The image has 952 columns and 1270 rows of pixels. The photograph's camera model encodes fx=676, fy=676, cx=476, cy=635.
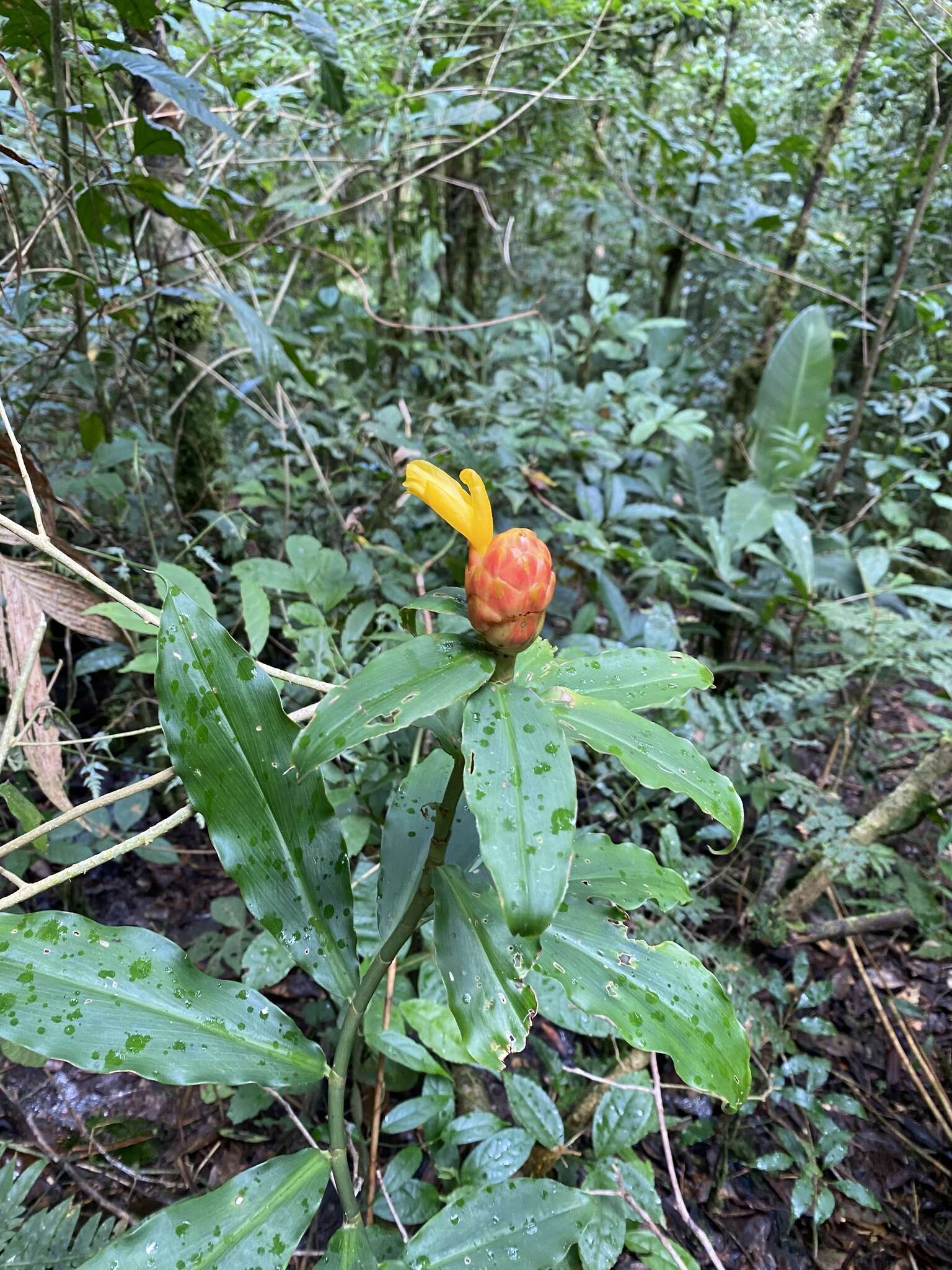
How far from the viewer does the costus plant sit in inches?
24.2

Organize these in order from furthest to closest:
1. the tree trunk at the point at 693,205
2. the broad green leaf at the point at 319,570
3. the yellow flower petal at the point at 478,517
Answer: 1. the tree trunk at the point at 693,205
2. the broad green leaf at the point at 319,570
3. the yellow flower petal at the point at 478,517

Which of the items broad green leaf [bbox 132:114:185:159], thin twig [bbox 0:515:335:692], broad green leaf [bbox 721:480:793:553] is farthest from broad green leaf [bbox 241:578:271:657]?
broad green leaf [bbox 721:480:793:553]

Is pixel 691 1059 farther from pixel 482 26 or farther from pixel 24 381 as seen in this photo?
pixel 482 26

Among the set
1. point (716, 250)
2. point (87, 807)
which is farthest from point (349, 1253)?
point (716, 250)

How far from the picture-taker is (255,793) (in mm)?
823

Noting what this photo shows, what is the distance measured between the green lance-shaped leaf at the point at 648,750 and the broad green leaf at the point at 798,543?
4.57 feet

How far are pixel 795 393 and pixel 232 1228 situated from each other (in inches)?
100

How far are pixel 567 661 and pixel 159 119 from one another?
1.71m

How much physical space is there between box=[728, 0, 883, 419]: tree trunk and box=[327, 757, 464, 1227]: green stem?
7.62 ft

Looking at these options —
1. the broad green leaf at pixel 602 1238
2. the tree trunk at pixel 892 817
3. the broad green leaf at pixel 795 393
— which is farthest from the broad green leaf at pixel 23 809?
the broad green leaf at pixel 795 393

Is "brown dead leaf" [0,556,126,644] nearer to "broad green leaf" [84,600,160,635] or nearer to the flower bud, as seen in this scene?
"broad green leaf" [84,600,160,635]

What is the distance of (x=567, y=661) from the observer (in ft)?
2.53

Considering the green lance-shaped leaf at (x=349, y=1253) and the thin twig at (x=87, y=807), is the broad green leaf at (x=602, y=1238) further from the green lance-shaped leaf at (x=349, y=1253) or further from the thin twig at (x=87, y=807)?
the thin twig at (x=87, y=807)

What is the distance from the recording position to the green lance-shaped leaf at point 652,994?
0.74 metres
